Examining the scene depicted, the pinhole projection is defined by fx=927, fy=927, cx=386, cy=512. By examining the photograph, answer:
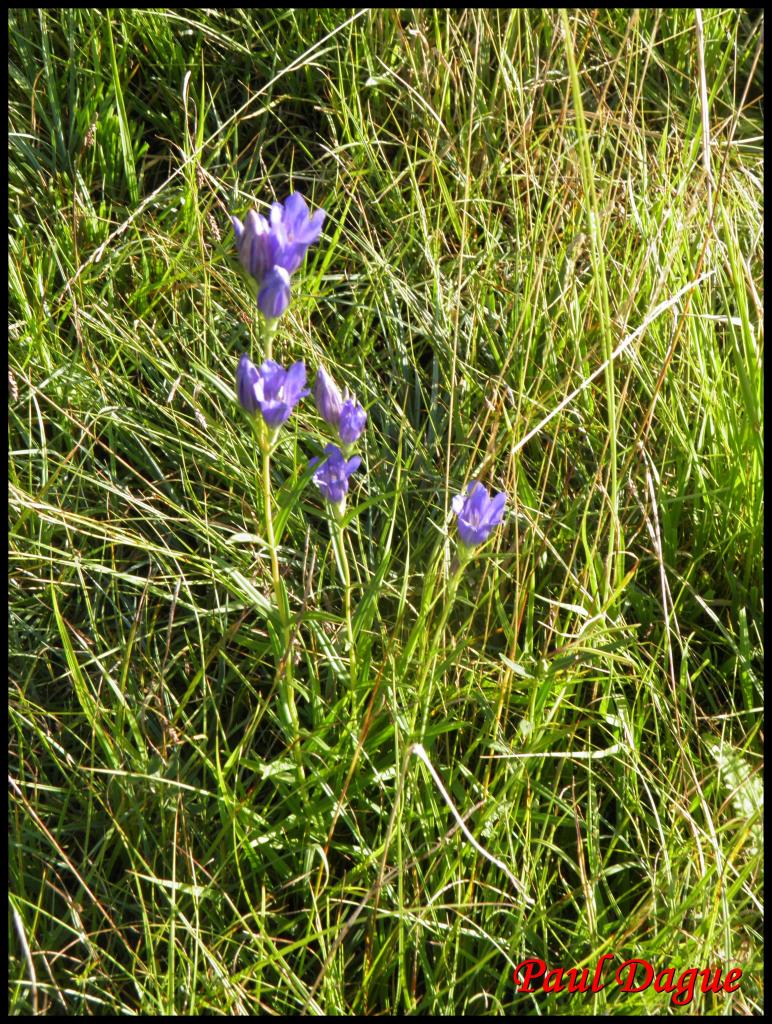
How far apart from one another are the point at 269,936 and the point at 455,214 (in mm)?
1248

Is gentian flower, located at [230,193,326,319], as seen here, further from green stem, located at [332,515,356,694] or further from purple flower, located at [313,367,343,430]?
green stem, located at [332,515,356,694]

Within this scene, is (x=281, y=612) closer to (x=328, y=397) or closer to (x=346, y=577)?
(x=346, y=577)

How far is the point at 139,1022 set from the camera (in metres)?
1.07

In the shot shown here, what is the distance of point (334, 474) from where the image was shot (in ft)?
3.67

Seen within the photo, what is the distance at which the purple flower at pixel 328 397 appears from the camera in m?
1.11

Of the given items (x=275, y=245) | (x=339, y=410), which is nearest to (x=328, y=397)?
(x=339, y=410)

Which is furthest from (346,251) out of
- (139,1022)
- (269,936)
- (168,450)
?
(139,1022)

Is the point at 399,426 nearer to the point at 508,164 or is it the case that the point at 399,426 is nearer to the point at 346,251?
the point at 346,251

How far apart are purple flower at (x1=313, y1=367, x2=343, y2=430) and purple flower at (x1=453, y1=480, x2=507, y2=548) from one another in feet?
0.59

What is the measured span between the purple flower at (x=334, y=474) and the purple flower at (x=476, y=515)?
5.3 inches

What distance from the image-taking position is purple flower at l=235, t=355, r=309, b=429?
3.27 ft

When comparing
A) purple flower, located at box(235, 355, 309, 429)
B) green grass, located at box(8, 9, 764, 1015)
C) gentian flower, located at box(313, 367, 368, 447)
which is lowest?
green grass, located at box(8, 9, 764, 1015)

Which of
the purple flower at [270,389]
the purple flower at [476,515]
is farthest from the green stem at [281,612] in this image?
the purple flower at [476,515]

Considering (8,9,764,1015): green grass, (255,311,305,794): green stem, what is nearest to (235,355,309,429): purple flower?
(255,311,305,794): green stem
